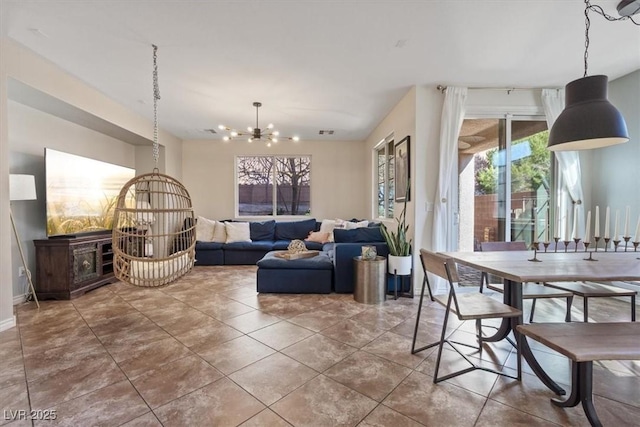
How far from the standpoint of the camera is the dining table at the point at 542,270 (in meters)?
1.66

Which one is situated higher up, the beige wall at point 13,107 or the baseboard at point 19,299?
the beige wall at point 13,107

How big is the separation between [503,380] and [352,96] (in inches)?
141

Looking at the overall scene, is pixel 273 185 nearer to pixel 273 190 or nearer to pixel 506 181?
pixel 273 190

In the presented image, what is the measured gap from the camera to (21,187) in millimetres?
2982

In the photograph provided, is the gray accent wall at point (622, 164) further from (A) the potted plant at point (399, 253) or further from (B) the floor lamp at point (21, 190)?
(B) the floor lamp at point (21, 190)

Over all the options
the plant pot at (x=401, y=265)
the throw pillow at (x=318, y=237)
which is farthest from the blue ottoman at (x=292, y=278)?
the throw pillow at (x=318, y=237)

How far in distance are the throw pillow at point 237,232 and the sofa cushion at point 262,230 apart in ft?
0.45

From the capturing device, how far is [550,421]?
59.4 inches

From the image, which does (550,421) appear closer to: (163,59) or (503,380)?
(503,380)

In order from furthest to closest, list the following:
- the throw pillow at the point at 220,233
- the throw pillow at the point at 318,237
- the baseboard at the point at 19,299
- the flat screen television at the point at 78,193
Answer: the throw pillow at the point at 220,233 < the throw pillow at the point at 318,237 < the flat screen television at the point at 78,193 < the baseboard at the point at 19,299

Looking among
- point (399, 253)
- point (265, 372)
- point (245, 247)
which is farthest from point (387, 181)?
point (265, 372)

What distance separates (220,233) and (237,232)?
368 millimetres

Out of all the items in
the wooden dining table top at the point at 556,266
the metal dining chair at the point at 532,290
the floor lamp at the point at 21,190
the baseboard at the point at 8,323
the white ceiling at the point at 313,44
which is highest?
the white ceiling at the point at 313,44

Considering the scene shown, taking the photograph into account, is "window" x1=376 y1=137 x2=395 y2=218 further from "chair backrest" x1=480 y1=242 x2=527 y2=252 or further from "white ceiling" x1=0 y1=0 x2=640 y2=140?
"chair backrest" x1=480 y1=242 x2=527 y2=252
